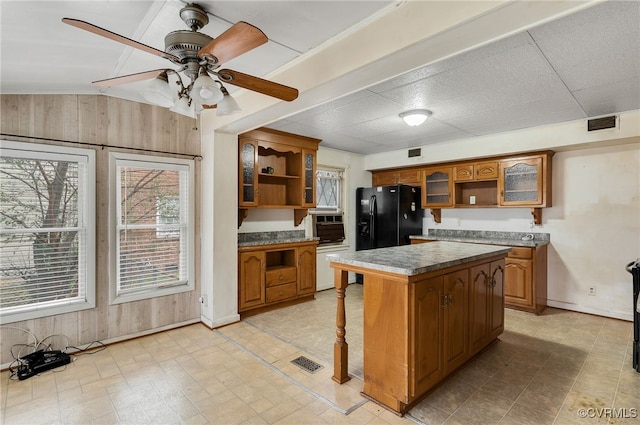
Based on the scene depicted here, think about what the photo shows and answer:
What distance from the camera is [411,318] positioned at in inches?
79.8

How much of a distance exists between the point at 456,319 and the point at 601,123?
3111 mm

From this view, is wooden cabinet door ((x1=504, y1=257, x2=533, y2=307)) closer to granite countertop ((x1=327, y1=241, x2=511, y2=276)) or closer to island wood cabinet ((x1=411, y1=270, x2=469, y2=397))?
granite countertop ((x1=327, y1=241, x2=511, y2=276))

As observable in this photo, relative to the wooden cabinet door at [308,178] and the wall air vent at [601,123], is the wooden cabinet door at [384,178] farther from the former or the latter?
the wall air vent at [601,123]

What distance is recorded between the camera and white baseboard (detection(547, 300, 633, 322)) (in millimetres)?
3898

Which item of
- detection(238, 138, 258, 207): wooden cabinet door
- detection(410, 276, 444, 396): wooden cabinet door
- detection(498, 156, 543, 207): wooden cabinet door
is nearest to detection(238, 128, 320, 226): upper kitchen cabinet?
detection(238, 138, 258, 207): wooden cabinet door

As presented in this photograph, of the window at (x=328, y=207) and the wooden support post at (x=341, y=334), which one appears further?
the window at (x=328, y=207)

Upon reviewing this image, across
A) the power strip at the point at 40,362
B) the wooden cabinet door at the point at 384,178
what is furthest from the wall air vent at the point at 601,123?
the power strip at the point at 40,362

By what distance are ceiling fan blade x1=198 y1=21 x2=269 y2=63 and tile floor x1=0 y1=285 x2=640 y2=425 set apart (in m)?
2.21

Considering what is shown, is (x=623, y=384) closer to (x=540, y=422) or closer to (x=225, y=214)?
(x=540, y=422)

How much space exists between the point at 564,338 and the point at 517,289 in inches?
35.6

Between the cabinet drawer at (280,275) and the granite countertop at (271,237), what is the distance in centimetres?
37

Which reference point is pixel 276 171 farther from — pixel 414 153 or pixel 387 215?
pixel 414 153

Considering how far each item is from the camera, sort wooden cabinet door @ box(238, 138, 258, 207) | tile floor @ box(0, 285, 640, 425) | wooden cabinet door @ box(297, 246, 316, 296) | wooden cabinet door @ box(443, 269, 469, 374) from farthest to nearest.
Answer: wooden cabinet door @ box(297, 246, 316, 296) → wooden cabinet door @ box(238, 138, 258, 207) → wooden cabinet door @ box(443, 269, 469, 374) → tile floor @ box(0, 285, 640, 425)

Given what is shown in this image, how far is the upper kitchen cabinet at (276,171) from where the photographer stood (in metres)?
4.09
